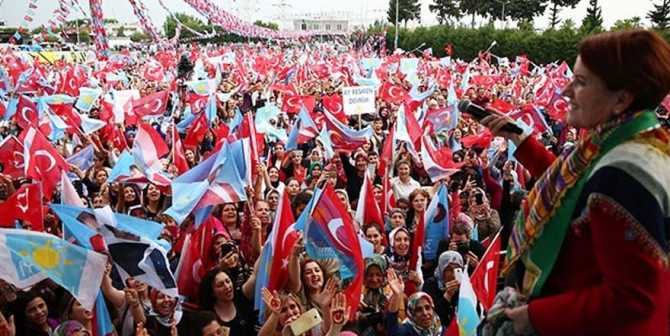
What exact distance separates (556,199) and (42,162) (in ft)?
22.0

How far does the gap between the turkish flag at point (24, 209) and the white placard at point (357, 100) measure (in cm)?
694

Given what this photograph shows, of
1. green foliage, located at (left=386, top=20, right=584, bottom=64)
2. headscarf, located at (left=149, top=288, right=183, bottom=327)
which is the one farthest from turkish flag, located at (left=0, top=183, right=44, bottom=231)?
green foliage, located at (left=386, top=20, right=584, bottom=64)

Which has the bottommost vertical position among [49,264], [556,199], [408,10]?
[49,264]

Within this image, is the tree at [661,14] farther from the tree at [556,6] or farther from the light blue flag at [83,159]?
the light blue flag at [83,159]

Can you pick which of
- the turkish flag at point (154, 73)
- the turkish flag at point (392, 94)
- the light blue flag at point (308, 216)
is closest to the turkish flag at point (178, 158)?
the light blue flag at point (308, 216)

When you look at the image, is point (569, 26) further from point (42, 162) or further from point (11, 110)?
point (42, 162)

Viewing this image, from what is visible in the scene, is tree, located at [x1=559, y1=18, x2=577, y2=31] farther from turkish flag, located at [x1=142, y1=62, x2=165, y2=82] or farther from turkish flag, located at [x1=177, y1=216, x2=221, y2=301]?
turkish flag, located at [x1=177, y1=216, x2=221, y2=301]

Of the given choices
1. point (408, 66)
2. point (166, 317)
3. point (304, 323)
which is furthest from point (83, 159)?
point (408, 66)

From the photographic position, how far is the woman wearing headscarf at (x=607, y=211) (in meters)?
1.54

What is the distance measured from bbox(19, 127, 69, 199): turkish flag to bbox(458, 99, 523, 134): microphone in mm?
5911

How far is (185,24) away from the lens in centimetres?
8462

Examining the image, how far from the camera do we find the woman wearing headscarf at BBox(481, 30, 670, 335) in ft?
5.07

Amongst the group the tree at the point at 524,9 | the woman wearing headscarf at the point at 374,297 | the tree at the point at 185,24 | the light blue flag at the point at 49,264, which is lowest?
the tree at the point at 185,24

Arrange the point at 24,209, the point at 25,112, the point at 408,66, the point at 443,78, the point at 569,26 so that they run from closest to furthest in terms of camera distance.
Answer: the point at 24,209
the point at 25,112
the point at 443,78
the point at 408,66
the point at 569,26
